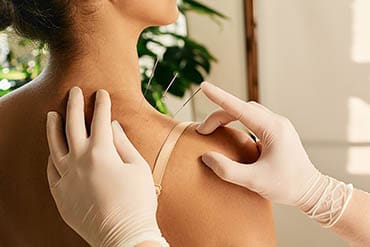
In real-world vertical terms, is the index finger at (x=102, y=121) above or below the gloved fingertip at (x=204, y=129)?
above

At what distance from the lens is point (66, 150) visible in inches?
39.4

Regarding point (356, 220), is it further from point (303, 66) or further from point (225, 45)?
point (225, 45)

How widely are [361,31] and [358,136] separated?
0.44 meters

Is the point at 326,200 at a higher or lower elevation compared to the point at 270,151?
lower

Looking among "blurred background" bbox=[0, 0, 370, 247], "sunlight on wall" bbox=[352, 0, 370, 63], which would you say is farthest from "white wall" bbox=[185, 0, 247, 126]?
"sunlight on wall" bbox=[352, 0, 370, 63]

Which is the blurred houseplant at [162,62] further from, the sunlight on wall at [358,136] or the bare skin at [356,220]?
the bare skin at [356,220]

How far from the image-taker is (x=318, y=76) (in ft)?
9.32

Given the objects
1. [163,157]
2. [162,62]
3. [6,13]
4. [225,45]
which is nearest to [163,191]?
[163,157]

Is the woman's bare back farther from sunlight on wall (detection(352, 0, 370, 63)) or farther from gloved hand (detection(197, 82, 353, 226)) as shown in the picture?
sunlight on wall (detection(352, 0, 370, 63))

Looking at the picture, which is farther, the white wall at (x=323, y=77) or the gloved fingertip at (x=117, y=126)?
the white wall at (x=323, y=77)

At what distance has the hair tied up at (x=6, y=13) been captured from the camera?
1.06 m

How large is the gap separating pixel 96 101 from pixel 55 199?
0.16 m


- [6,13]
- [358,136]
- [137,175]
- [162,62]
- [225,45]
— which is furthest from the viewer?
[225,45]

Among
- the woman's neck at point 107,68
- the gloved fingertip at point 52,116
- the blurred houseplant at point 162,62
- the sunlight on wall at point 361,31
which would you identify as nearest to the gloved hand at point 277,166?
the woman's neck at point 107,68
